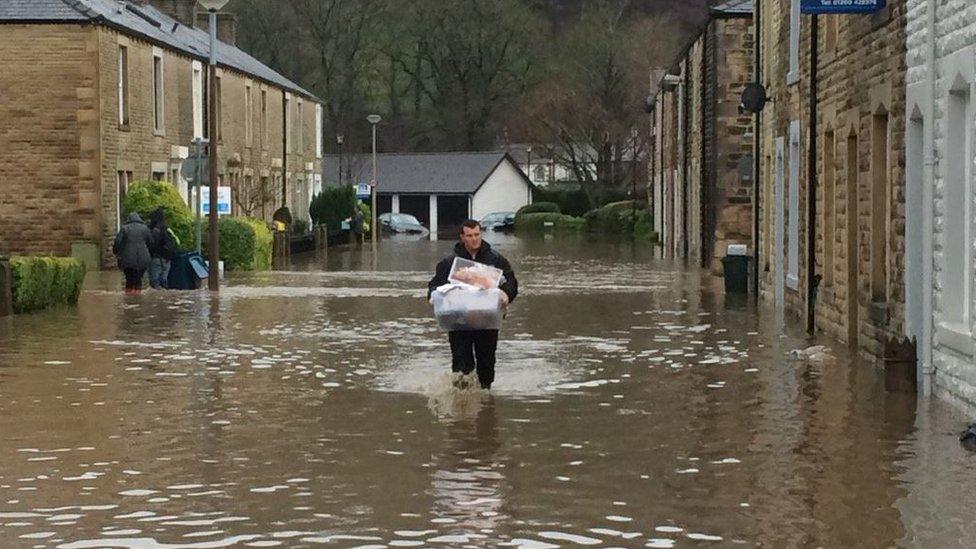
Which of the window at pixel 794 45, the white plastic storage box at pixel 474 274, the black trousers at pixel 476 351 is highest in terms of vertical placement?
the window at pixel 794 45

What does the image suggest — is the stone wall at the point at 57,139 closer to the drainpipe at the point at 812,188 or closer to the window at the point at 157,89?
the window at the point at 157,89

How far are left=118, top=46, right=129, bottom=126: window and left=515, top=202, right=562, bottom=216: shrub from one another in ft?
202

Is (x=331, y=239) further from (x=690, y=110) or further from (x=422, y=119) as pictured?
(x=422, y=119)

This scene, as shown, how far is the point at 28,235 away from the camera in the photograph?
138 ft

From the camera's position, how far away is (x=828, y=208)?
2236 cm

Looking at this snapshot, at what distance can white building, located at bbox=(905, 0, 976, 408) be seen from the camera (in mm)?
14477

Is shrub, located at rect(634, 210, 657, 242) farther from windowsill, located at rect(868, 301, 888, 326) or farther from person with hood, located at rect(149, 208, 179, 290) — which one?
windowsill, located at rect(868, 301, 888, 326)

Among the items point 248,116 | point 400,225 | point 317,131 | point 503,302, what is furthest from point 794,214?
point 400,225

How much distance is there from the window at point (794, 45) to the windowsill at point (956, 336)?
10693 mm

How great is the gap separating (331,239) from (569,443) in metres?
54.8

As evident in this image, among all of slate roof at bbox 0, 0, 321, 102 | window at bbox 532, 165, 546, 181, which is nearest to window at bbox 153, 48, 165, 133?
slate roof at bbox 0, 0, 321, 102

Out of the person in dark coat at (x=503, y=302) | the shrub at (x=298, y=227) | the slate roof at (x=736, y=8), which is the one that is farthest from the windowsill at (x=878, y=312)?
the shrub at (x=298, y=227)

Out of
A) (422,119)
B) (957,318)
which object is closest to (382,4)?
(422,119)

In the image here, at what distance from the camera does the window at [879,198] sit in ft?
61.0
